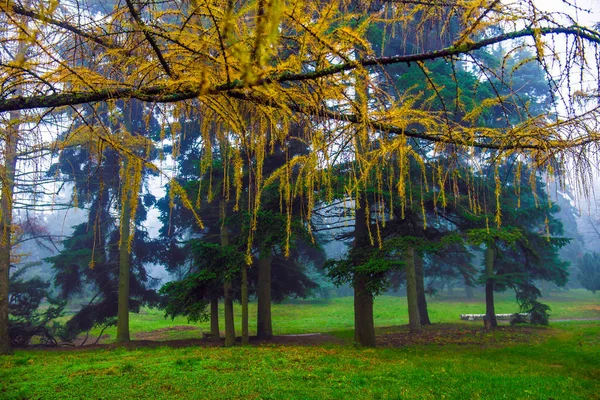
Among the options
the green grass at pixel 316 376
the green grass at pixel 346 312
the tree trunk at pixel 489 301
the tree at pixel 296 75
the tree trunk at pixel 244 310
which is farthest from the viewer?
the green grass at pixel 346 312

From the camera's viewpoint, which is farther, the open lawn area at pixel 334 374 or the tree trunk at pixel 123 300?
the tree trunk at pixel 123 300

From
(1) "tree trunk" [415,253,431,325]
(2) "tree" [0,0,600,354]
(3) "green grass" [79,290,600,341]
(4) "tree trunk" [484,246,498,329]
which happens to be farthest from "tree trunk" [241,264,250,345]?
(2) "tree" [0,0,600,354]

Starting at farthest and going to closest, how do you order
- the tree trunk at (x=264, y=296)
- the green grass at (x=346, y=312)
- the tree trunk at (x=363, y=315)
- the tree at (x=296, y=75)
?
the green grass at (x=346, y=312)
the tree trunk at (x=264, y=296)
the tree trunk at (x=363, y=315)
the tree at (x=296, y=75)

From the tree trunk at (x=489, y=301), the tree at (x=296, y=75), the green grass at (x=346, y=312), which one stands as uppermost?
the tree at (x=296, y=75)

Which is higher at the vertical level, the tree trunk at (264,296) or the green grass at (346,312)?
the tree trunk at (264,296)

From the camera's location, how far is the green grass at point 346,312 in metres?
22.0

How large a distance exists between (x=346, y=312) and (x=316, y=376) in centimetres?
2273

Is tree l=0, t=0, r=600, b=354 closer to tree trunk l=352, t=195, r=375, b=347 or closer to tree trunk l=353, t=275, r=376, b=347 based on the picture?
tree trunk l=352, t=195, r=375, b=347

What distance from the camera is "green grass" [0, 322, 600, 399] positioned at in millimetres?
5934

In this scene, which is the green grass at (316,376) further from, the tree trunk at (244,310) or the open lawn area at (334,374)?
the tree trunk at (244,310)

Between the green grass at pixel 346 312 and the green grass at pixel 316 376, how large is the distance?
35.5ft

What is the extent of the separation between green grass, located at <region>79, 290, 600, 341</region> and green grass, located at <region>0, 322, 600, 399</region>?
10.8 m

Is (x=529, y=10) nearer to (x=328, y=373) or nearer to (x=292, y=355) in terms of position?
(x=328, y=373)

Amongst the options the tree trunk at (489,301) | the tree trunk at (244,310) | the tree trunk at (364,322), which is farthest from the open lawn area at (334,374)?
the tree trunk at (489,301)
